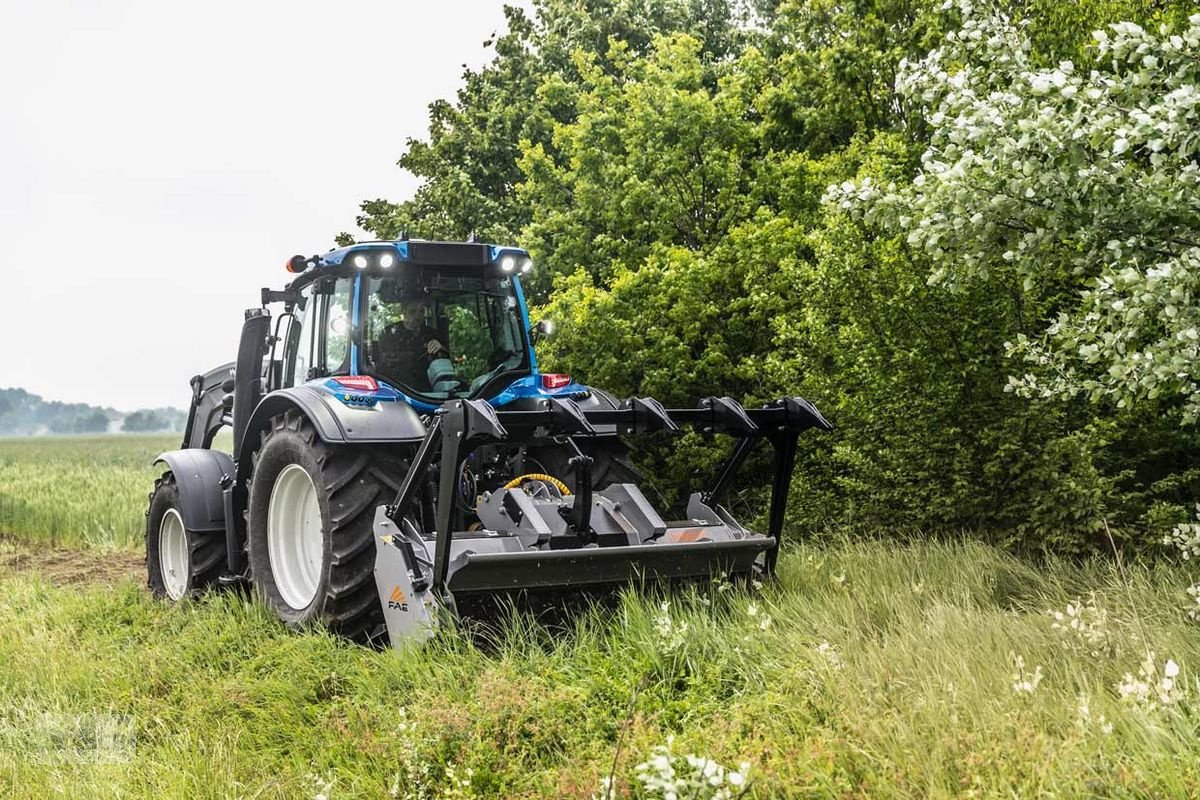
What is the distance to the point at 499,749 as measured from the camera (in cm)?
418

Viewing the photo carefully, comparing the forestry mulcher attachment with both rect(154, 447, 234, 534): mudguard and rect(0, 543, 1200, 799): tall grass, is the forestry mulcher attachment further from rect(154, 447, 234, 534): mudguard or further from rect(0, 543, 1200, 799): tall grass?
rect(0, 543, 1200, 799): tall grass

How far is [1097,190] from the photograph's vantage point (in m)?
4.71

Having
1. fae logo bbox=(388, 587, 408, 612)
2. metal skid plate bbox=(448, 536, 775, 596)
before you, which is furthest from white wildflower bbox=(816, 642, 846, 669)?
fae logo bbox=(388, 587, 408, 612)

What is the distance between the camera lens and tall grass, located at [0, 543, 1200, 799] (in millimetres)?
3387

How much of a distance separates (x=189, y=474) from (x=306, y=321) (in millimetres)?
1422

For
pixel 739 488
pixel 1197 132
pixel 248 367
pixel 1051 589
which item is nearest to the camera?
pixel 1197 132

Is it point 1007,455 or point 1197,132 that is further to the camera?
point 1007,455

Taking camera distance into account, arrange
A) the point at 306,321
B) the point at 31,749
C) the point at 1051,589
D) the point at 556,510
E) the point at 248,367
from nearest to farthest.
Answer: the point at 31,749
the point at 556,510
the point at 1051,589
the point at 306,321
the point at 248,367

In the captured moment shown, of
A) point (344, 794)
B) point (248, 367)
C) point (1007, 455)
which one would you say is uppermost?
point (248, 367)

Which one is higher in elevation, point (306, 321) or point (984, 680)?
point (306, 321)

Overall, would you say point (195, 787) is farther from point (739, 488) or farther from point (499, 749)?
point (739, 488)

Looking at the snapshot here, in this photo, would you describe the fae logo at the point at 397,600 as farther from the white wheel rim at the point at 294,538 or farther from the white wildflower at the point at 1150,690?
the white wildflower at the point at 1150,690

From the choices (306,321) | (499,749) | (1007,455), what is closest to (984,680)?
(499,749)

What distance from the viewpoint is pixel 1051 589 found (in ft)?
19.9
